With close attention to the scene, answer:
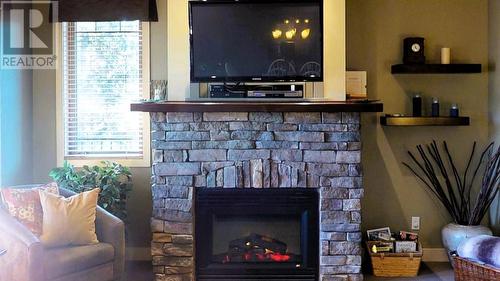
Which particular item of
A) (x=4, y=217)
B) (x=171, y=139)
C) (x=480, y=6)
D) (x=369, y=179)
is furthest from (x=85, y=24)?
(x=480, y=6)

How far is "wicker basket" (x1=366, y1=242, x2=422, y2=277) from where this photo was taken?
397 cm

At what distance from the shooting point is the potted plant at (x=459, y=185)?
13.2ft

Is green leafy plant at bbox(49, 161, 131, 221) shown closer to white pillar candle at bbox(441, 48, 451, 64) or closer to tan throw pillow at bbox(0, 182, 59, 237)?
tan throw pillow at bbox(0, 182, 59, 237)

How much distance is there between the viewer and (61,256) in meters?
3.11

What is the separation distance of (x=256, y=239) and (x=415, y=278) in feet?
4.28

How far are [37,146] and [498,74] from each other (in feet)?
13.3

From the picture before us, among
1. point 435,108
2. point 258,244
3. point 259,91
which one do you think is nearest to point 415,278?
point 258,244

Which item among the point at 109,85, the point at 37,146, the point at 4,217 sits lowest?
the point at 4,217

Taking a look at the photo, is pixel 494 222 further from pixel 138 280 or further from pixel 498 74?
pixel 138 280

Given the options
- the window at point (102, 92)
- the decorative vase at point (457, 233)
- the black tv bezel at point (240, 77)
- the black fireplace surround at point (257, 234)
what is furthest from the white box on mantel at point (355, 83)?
the window at point (102, 92)

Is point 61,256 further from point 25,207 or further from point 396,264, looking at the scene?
point 396,264

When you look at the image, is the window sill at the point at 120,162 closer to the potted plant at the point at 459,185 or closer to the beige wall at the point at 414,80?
the beige wall at the point at 414,80

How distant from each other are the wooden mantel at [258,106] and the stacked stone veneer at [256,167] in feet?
0.29

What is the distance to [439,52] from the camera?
432cm
